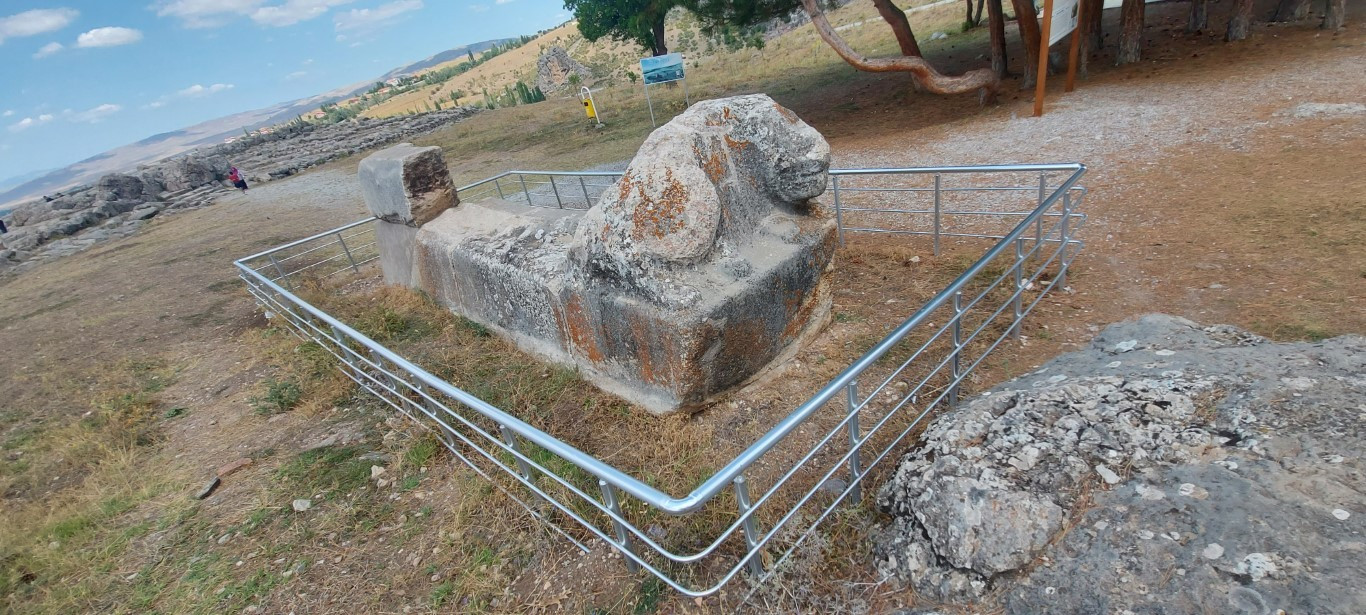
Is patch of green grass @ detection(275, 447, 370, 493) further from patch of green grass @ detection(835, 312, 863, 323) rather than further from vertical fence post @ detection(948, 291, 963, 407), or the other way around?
vertical fence post @ detection(948, 291, 963, 407)

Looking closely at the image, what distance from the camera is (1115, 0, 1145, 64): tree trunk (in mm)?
9484

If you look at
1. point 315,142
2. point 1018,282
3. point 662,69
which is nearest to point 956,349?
point 1018,282

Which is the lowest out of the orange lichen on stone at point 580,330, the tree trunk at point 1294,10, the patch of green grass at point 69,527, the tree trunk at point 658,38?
the patch of green grass at point 69,527

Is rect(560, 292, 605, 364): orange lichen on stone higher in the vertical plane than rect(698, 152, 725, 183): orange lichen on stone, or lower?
lower

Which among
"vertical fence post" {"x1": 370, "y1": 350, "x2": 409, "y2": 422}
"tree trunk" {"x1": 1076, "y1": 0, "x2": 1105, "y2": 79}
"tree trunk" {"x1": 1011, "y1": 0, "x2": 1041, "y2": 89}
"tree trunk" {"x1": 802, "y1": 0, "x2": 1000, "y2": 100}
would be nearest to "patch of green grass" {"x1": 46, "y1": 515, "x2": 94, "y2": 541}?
"vertical fence post" {"x1": 370, "y1": 350, "x2": 409, "y2": 422}

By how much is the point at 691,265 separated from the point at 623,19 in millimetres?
19655

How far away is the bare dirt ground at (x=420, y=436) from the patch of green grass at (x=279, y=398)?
6 cm

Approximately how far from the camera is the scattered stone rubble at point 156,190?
16062 millimetres

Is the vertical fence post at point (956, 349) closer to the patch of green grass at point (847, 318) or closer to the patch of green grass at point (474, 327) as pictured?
the patch of green grass at point (847, 318)

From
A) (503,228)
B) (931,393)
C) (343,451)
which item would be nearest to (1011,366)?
(931,393)

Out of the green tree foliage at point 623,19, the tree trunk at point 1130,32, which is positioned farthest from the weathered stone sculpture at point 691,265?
the green tree foliage at point 623,19

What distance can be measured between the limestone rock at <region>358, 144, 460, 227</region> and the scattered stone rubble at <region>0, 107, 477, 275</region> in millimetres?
14700

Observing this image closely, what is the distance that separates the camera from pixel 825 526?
2.72 meters

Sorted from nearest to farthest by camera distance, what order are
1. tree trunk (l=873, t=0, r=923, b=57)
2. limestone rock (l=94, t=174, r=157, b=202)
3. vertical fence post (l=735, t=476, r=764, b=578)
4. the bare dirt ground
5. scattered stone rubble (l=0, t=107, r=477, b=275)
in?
vertical fence post (l=735, t=476, r=764, b=578) < the bare dirt ground < tree trunk (l=873, t=0, r=923, b=57) < scattered stone rubble (l=0, t=107, r=477, b=275) < limestone rock (l=94, t=174, r=157, b=202)
